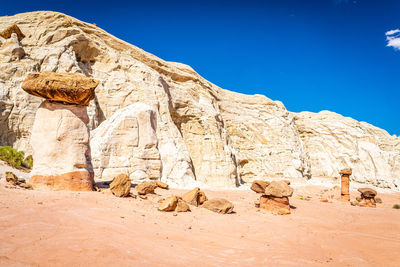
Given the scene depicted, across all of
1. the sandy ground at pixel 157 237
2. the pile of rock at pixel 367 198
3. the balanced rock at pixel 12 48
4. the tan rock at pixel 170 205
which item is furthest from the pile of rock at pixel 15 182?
the pile of rock at pixel 367 198

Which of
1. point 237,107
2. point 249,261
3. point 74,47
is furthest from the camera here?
point 237,107

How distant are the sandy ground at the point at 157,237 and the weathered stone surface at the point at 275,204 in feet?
4.44

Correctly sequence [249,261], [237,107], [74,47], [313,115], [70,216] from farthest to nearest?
[313,115]
[237,107]
[74,47]
[70,216]
[249,261]

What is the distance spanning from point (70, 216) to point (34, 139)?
451cm

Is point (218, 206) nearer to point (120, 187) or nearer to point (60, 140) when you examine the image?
point (120, 187)

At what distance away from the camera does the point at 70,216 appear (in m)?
5.27

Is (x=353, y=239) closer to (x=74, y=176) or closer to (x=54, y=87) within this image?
(x=74, y=176)

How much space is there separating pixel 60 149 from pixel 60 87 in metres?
1.86

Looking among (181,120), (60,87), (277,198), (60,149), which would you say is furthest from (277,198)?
(181,120)

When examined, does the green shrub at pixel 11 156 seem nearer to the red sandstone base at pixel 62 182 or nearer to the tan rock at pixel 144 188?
the red sandstone base at pixel 62 182

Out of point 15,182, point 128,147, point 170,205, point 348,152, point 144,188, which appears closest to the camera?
point 170,205

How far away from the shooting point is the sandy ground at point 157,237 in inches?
144

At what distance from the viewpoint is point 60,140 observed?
28.0 feet

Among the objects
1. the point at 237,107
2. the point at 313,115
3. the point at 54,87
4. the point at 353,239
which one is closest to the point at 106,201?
the point at 54,87
